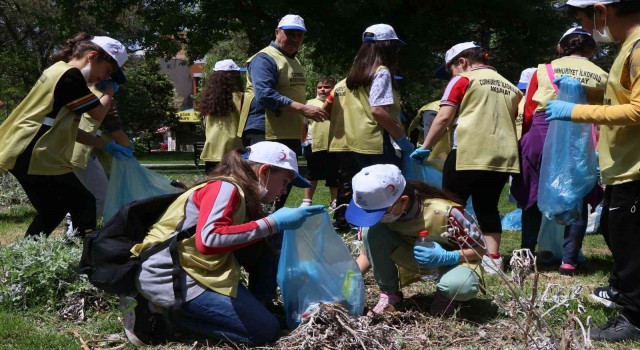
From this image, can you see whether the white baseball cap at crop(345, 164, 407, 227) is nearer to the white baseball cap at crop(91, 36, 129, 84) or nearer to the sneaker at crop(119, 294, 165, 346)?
the sneaker at crop(119, 294, 165, 346)

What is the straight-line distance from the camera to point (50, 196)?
446 centimetres

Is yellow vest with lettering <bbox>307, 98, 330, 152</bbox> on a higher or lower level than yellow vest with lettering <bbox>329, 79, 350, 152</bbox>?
lower

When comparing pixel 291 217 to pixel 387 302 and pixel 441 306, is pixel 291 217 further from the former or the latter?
pixel 441 306

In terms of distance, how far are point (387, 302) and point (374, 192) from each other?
0.69 m

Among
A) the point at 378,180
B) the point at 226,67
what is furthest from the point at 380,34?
the point at 378,180

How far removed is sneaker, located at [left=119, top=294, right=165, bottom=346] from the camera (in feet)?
10.5

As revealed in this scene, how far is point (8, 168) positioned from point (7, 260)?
677 millimetres

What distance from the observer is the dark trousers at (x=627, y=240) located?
121 inches

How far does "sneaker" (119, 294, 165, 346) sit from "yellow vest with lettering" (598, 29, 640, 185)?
2104mm

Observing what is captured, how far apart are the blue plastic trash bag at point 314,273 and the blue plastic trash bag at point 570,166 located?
1.53 metres

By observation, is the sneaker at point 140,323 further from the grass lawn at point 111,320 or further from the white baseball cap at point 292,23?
→ the white baseball cap at point 292,23

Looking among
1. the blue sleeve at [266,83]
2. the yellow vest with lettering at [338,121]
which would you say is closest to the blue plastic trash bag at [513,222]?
the yellow vest with lettering at [338,121]

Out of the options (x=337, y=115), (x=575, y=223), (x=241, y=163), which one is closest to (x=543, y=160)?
(x=575, y=223)

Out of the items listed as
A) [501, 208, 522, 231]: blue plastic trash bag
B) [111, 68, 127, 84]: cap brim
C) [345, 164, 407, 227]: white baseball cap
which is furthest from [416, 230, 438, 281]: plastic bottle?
[501, 208, 522, 231]: blue plastic trash bag
